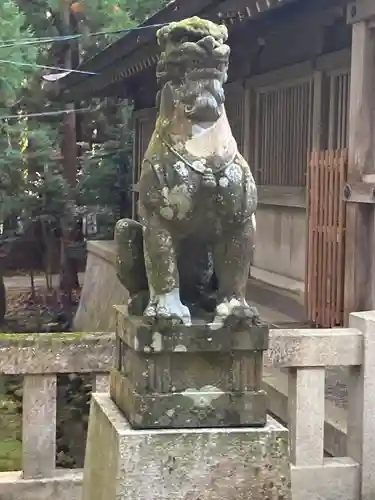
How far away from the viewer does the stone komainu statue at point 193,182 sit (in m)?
3.26

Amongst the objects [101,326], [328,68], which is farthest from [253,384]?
[101,326]

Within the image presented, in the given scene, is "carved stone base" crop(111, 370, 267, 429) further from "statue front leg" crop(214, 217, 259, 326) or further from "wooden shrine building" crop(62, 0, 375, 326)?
"wooden shrine building" crop(62, 0, 375, 326)

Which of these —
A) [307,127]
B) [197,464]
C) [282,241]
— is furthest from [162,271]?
[282,241]

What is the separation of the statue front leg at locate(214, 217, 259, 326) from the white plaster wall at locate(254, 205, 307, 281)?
5.55 meters

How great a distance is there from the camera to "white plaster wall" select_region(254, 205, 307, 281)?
9.20m

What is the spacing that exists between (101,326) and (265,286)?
322 cm

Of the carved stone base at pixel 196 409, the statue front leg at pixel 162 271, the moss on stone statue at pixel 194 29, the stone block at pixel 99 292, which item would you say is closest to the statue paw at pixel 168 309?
the statue front leg at pixel 162 271

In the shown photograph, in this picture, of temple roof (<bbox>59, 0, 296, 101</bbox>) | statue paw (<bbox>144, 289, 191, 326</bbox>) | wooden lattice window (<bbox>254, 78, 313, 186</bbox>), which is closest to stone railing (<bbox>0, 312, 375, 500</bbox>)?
statue paw (<bbox>144, 289, 191, 326</bbox>)

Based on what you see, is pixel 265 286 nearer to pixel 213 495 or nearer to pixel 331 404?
pixel 331 404

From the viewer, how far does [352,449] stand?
4.79m

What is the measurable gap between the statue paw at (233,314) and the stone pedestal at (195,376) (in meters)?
0.02

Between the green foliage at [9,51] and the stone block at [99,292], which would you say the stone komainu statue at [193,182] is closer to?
the green foliage at [9,51]

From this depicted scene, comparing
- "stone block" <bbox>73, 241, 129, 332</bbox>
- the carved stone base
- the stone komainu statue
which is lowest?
"stone block" <bbox>73, 241, 129, 332</bbox>

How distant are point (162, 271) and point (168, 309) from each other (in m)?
0.15
